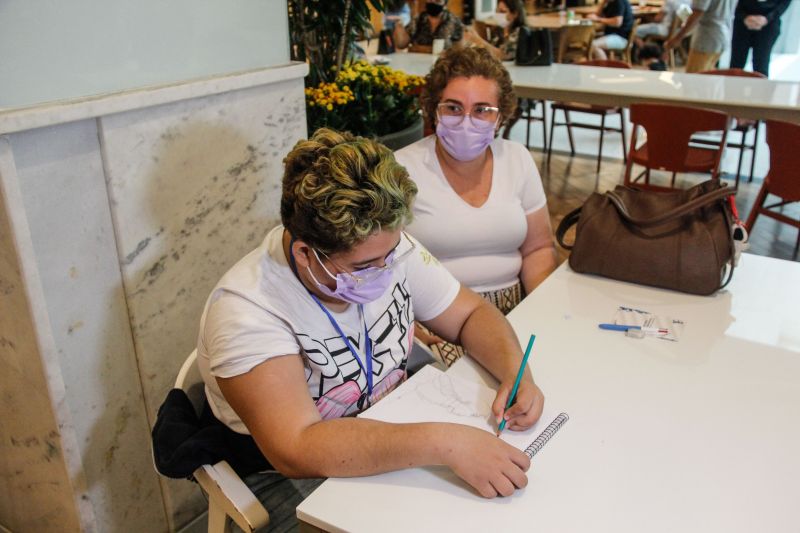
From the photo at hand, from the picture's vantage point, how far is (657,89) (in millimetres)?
4031

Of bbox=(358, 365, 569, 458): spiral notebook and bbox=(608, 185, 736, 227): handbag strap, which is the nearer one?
bbox=(358, 365, 569, 458): spiral notebook

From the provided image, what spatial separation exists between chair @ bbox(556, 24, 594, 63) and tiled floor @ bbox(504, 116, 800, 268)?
0.87m

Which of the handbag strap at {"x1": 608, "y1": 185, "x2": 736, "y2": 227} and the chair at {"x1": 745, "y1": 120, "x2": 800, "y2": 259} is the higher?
the handbag strap at {"x1": 608, "y1": 185, "x2": 736, "y2": 227}

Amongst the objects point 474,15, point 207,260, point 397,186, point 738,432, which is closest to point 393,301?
point 397,186

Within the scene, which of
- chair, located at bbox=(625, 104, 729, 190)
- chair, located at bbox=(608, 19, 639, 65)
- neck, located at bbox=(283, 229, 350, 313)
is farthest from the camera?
chair, located at bbox=(608, 19, 639, 65)

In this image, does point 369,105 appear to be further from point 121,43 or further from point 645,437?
point 645,437

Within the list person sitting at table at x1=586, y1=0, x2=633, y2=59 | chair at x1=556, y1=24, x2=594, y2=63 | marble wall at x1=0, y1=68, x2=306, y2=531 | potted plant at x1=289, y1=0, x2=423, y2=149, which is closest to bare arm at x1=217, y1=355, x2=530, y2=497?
marble wall at x1=0, y1=68, x2=306, y2=531

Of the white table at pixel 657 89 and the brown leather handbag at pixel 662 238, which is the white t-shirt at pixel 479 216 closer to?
the brown leather handbag at pixel 662 238

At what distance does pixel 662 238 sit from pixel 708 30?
452 centimetres

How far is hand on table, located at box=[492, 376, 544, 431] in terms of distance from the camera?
4.16 ft

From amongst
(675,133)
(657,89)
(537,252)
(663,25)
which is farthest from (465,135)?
(663,25)

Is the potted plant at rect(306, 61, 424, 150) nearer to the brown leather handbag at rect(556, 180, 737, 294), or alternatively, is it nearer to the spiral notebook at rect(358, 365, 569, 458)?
the brown leather handbag at rect(556, 180, 737, 294)

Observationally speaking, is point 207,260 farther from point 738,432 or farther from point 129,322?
point 738,432

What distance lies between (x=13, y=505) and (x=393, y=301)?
4.14 feet
